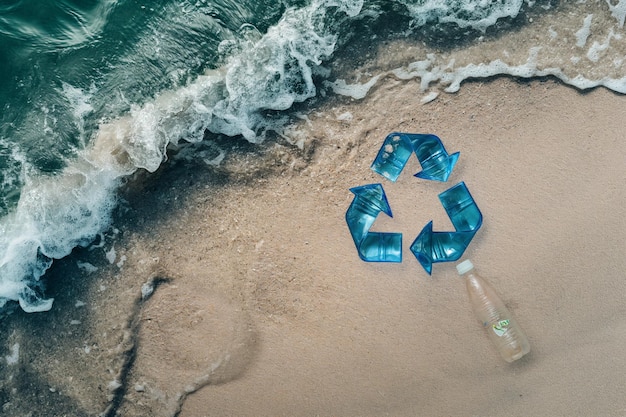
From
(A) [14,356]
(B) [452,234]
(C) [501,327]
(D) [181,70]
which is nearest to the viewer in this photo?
(C) [501,327]

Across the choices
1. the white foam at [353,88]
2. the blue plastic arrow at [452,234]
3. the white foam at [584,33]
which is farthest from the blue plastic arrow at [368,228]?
the white foam at [584,33]

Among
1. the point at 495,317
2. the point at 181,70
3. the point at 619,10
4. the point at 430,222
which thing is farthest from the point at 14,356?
the point at 619,10

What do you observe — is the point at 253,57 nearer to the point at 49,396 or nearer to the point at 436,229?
the point at 436,229

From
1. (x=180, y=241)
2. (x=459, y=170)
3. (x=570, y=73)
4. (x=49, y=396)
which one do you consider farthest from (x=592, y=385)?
(x=49, y=396)

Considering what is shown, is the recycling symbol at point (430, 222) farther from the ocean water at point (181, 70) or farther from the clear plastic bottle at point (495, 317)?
the ocean water at point (181, 70)

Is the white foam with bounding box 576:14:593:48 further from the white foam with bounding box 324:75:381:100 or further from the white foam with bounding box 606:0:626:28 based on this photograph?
the white foam with bounding box 324:75:381:100

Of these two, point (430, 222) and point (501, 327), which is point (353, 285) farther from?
point (501, 327)
